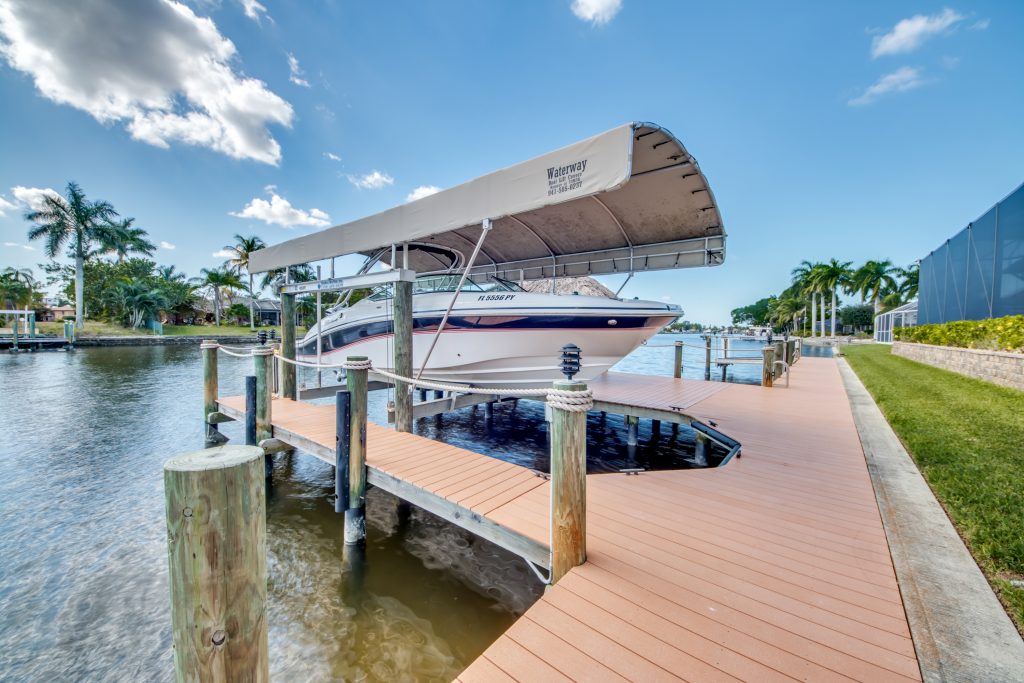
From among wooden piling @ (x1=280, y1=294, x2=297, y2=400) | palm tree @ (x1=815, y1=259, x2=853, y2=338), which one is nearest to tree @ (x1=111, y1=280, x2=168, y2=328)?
wooden piling @ (x1=280, y1=294, x2=297, y2=400)

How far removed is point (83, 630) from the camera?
3092 mm

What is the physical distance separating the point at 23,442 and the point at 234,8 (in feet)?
56.4

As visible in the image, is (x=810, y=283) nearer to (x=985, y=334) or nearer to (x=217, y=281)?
(x=985, y=334)

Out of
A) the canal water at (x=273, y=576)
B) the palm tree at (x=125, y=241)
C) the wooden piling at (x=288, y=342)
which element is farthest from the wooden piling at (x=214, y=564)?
the palm tree at (x=125, y=241)

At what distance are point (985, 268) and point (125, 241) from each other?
55.1m

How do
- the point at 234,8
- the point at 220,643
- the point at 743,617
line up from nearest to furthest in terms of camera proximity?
the point at 220,643 < the point at 743,617 < the point at 234,8

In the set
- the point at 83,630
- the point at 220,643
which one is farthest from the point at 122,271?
the point at 220,643

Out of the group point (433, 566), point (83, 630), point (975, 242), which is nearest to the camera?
point (83, 630)

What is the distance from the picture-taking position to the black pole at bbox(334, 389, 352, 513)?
3.73 m

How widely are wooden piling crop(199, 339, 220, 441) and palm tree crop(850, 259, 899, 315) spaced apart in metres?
57.0

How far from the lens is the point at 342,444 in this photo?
3.84 m

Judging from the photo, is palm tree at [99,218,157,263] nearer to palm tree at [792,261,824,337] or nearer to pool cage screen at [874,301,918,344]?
pool cage screen at [874,301,918,344]

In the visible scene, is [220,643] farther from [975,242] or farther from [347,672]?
[975,242]

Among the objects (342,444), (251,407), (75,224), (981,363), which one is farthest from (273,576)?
(75,224)
